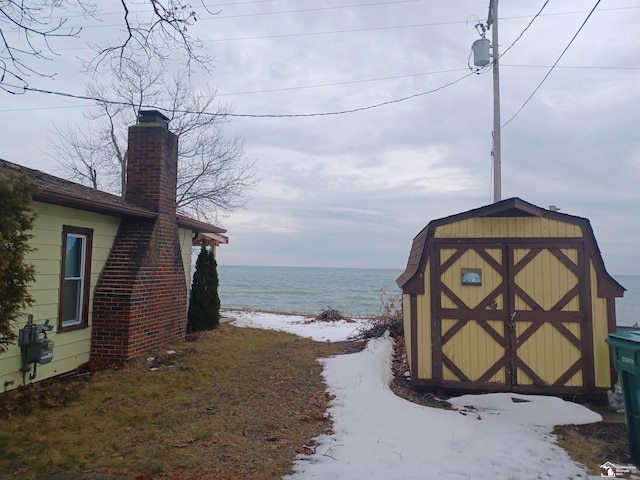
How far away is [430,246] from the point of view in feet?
20.9

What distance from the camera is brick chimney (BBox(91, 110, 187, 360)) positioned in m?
7.20

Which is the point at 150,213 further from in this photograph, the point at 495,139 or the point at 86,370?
the point at 495,139

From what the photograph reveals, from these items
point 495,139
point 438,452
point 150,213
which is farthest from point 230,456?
point 495,139

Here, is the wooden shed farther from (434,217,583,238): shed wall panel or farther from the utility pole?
the utility pole

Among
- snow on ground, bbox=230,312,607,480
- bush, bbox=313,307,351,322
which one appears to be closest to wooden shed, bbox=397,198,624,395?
snow on ground, bbox=230,312,607,480

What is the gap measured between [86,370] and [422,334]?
525cm

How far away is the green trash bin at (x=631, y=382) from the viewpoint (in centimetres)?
432

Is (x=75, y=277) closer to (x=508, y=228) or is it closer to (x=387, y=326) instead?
(x=508, y=228)

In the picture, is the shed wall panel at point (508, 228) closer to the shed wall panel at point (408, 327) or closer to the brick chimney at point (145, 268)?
the shed wall panel at point (408, 327)

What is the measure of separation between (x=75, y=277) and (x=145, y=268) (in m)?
1.14

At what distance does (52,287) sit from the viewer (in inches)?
246

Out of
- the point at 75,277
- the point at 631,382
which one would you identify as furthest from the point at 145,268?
the point at 631,382

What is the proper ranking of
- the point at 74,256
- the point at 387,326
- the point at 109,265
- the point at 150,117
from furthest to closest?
the point at 387,326
the point at 150,117
the point at 109,265
the point at 74,256

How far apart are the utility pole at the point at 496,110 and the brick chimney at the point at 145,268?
23.8 ft
